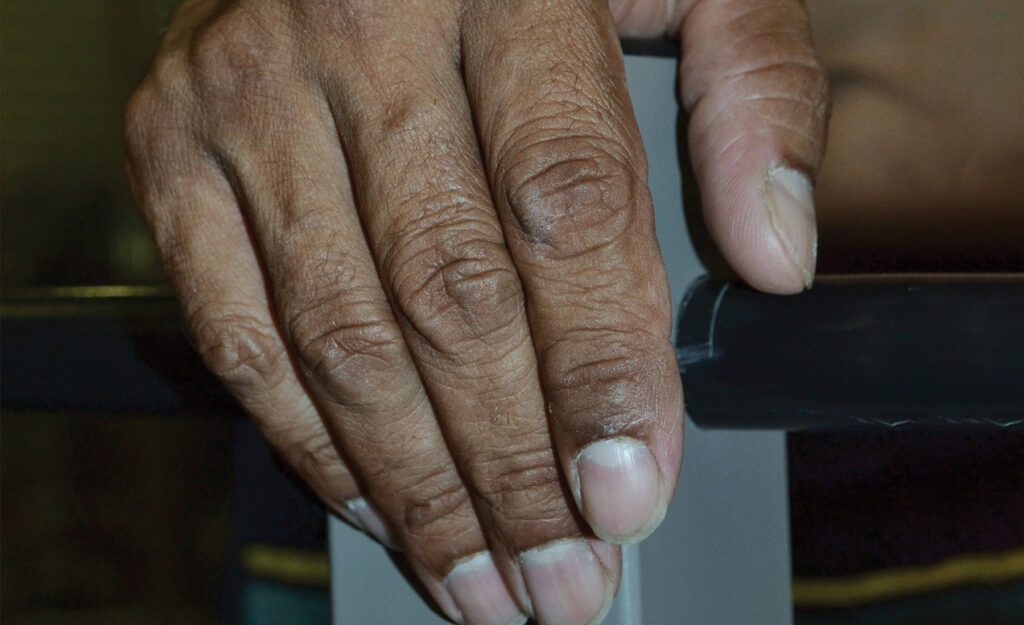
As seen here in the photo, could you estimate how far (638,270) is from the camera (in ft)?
1.02

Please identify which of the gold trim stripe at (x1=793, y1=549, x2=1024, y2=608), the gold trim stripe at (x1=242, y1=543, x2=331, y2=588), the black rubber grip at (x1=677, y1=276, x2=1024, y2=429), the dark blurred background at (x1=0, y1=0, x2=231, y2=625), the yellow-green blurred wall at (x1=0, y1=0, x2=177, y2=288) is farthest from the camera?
the yellow-green blurred wall at (x1=0, y1=0, x2=177, y2=288)

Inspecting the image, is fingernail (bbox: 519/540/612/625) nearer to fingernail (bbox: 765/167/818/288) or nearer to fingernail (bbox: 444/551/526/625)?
fingernail (bbox: 444/551/526/625)

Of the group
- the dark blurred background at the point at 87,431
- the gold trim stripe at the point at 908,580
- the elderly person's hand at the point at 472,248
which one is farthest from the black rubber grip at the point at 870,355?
the dark blurred background at the point at 87,431

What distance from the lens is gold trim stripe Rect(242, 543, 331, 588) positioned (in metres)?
0.59

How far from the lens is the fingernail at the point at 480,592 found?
0.36 metres

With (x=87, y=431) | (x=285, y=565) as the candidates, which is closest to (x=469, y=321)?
(x=285, y=565)

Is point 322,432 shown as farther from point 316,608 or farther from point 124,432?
point 124,432

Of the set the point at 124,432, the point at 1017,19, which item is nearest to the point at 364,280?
the point at 1017,19

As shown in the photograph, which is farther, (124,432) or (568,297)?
(124,432)

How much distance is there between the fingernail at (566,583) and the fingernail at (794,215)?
0.42ft

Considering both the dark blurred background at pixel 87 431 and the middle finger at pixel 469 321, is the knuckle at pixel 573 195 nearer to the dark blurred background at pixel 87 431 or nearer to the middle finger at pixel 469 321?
the middle finger at pixel 469 321

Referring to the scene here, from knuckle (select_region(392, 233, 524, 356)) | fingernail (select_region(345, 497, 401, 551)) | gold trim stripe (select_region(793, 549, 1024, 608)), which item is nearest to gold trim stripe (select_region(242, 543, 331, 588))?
fingernail (select_region(345, 497, 401, 551))

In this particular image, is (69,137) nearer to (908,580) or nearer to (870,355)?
(908,580)

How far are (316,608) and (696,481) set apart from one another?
38 centimetres
